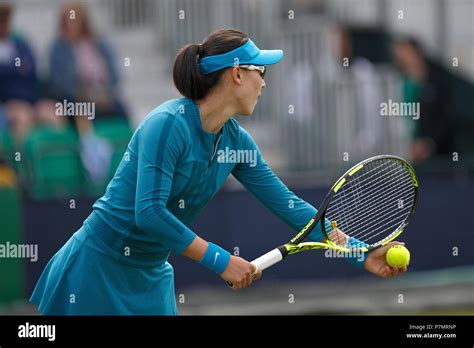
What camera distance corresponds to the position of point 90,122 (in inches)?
361

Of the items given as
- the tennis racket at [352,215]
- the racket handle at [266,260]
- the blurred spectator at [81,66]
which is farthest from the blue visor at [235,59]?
the blurred spectator at [81,66]

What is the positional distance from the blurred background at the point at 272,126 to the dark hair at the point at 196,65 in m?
3.73

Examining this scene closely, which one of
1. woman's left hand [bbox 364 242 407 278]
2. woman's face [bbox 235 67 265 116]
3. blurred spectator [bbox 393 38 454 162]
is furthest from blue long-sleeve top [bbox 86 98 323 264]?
blurred spectator [bbox 393 38 454 162]

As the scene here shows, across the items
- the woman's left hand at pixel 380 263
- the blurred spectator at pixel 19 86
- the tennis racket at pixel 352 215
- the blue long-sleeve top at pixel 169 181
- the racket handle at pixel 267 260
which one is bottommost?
the woman's left hand at pixel 380 263

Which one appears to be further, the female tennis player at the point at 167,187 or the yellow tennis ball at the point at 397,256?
the yellow tennis ball at the point at 397,256

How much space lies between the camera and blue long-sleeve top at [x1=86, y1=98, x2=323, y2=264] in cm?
479

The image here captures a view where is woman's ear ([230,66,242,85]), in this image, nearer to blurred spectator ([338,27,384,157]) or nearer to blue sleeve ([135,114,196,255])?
blue sleeve ([135,114,196,255])

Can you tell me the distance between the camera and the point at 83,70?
9.42 metres

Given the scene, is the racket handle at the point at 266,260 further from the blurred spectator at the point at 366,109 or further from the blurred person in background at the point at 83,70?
the blurred spectator at the point at 366,109

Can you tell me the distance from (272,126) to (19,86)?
2.25 meters

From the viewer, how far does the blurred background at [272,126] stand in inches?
347

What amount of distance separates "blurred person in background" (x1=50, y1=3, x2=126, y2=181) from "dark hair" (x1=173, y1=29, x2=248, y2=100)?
13.4 ft
